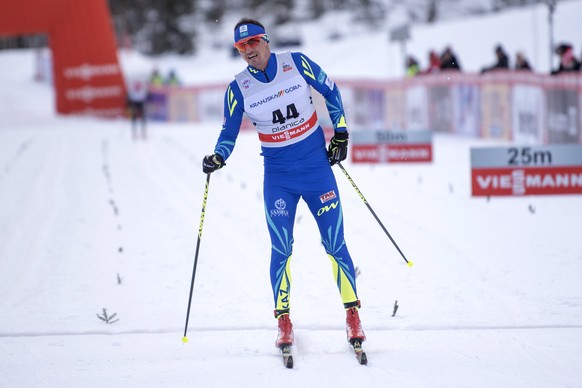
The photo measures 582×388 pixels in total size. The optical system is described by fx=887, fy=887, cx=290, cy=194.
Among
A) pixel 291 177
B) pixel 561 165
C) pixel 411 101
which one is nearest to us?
pixel 291 177

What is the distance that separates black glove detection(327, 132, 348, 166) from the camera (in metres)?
5.86

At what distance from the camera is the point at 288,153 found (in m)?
5.80

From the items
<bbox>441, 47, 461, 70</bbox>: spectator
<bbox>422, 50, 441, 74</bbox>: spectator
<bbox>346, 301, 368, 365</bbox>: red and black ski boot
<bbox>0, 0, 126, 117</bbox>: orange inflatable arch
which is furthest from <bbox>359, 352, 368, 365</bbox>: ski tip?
<bbox>0, 0, 126, 117</bbox>: orange inflatable arch

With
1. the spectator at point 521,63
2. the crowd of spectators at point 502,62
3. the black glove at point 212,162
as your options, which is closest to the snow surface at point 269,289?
the black glove at point 212,162

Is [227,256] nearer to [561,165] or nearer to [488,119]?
[561,165]

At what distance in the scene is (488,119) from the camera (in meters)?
20.8

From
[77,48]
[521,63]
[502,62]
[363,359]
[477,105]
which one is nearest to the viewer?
[363,359]

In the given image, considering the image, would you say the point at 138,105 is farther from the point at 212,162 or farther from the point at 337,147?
the point at 337,147

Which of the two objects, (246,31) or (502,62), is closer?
(246,31)

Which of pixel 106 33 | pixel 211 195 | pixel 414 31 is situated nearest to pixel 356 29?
pixel 414 31

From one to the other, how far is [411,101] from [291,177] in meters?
19.1

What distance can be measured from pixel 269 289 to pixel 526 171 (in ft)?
17.4

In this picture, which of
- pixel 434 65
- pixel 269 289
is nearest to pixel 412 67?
pixel 434 65

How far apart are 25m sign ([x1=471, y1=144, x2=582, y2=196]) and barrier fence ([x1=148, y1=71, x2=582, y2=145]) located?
13.4 ft
